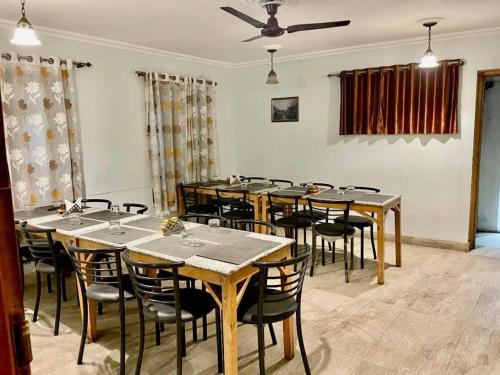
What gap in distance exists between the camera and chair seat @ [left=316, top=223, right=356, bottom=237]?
393 centimetres

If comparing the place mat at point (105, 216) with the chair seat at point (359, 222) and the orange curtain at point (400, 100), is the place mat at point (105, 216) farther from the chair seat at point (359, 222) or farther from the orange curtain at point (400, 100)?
Answer: the orange curtain at point (400, 100)

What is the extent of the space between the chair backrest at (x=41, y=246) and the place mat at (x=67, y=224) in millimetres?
102

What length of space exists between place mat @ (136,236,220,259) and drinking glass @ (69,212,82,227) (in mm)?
943

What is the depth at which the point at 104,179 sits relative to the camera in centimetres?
468

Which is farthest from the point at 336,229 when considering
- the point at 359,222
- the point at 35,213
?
the point at 35,213

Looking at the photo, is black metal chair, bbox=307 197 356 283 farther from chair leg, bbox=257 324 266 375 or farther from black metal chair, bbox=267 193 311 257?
chair leg, bbox=257 324 266 375

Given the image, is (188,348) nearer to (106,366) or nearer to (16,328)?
(106,366)

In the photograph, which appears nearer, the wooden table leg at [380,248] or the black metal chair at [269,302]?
the black metal chair at [269,302]

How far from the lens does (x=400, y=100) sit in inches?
194

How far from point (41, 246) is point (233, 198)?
8.15 ft

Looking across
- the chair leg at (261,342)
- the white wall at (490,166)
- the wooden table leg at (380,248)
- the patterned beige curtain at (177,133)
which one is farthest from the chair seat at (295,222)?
the white wall at (490,166)

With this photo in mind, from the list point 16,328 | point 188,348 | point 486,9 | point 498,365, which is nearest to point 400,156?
point 486,9

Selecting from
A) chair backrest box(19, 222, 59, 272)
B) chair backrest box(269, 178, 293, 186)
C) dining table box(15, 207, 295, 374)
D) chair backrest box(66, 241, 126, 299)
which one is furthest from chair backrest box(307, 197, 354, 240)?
chair backrest box(19, 222, 59, 272)

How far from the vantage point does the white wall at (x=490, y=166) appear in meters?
5.58
